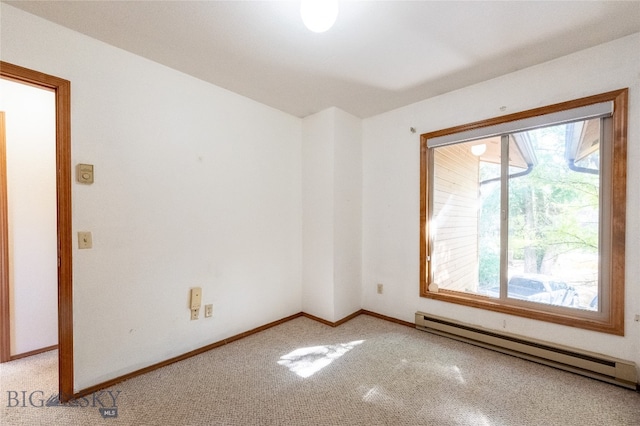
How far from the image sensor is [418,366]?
7.26ft

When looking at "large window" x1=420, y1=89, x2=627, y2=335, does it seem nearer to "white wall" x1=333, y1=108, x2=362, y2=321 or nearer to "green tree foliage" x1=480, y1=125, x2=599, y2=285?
"green tree foliage" x1=480, y1=125, x2=599, y2=285

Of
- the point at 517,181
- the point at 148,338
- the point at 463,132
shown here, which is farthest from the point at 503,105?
the point at 148,338

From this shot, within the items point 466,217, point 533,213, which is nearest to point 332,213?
point 466,217

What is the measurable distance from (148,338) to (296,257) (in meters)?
1.70

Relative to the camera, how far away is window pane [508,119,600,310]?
2.16 m

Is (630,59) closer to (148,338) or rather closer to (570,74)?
(570,74)

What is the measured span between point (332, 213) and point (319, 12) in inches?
80.0

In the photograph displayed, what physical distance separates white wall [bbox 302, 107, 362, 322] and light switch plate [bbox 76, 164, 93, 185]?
2.09m

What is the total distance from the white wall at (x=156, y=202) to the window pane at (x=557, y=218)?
2.48 metres

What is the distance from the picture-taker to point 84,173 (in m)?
1.84

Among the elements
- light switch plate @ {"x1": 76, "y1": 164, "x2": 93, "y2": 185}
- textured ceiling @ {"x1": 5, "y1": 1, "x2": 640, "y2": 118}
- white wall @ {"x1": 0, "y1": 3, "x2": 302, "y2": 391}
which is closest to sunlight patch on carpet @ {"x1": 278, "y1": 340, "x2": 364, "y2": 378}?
white wall @ {"x1": 0, "y1": 3, "x2": 302, "y2": 391}

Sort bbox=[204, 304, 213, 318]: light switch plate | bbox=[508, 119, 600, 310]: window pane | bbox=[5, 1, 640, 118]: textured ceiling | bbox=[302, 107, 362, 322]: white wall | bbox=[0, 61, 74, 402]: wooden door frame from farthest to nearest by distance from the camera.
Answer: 1. bbox=[302, 107, 362, 322]: white wall
2. bbox=[204, 304, 213, 318]: light switch plate
3. bbox=[508, 119, 600, 310]: window pane
4. bbox=[0, 61, 74, 402]: wooden door frame
5. bbox=[5, 1, 640, 118]: textured ceiling

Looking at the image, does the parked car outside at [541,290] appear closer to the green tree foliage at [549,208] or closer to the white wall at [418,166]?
the green tree foliage at [549,208]

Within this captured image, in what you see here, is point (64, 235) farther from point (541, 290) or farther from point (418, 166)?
point (541, 290)
